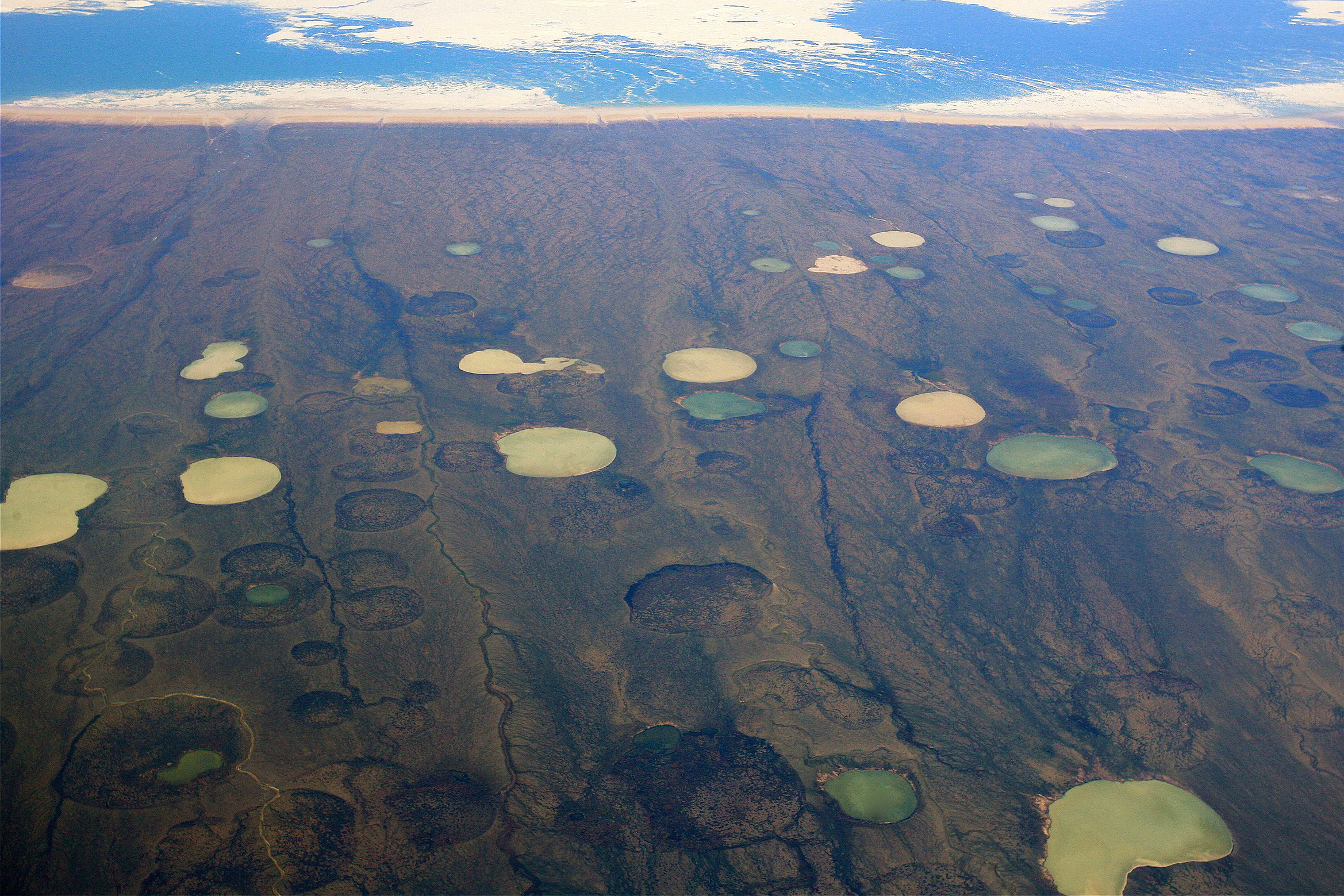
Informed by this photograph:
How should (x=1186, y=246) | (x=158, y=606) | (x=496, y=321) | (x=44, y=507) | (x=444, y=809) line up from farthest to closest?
1. (x=1186, y=246)
2. (x=496, y=321)
3. (x=44, y=507)
4. (x=158, y=606)
5. (x=444, y=809)

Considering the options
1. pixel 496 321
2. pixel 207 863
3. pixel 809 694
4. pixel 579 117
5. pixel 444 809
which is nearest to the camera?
pixel 207 863

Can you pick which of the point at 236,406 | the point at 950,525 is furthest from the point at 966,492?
the point at 236,406

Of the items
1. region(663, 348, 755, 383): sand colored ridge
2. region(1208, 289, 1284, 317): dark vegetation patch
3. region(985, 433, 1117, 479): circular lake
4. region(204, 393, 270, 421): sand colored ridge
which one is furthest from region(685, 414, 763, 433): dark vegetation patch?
region(1208, 289, 1284, 317): dark vegetation patch

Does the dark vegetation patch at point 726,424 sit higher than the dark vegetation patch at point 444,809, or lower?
higher

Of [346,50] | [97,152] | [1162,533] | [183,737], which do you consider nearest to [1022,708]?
[1162,533]

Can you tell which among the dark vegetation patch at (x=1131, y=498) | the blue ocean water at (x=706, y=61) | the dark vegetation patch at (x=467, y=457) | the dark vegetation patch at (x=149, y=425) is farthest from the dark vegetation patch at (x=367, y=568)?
the blue ocean water at (x=706, y=61)

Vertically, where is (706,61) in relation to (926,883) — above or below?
above

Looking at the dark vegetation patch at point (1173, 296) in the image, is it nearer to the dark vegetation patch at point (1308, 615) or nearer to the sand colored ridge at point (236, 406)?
the dark vegetation patch at point (1308, 615)

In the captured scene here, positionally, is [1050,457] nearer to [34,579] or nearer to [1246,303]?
[1246,303]
